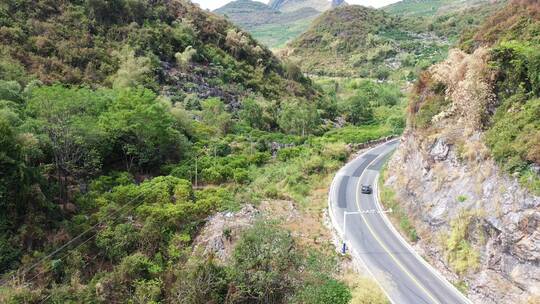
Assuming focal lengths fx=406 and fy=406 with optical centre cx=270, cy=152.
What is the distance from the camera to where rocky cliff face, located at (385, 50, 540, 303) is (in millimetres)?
24094

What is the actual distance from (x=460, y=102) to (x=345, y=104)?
72.8 meters

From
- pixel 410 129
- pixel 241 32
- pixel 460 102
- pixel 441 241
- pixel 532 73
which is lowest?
pixel 441 241

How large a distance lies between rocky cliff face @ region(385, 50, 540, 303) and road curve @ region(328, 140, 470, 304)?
1.36 metres

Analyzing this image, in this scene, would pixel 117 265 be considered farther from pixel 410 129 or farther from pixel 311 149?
pixel 311 149

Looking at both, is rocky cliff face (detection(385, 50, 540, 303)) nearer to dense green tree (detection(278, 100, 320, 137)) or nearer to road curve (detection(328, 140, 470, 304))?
road curve (detection(328, 140, 470, 304))

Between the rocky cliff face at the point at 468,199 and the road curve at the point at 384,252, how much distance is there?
4.46 feet

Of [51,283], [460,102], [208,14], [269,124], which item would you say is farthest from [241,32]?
[51,283]

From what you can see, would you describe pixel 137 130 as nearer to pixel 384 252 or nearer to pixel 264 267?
pixel 264 267

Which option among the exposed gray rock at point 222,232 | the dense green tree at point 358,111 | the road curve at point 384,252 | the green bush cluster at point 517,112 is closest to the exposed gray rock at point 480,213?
the green bush cluster at point 517,112

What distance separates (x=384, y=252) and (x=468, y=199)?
24.2 feet

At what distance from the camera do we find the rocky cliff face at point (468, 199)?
2409 cm

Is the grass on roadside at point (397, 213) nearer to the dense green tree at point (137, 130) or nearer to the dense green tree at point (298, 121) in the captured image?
the dense green tree at point (137, 130)

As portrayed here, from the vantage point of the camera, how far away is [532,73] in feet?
93.5

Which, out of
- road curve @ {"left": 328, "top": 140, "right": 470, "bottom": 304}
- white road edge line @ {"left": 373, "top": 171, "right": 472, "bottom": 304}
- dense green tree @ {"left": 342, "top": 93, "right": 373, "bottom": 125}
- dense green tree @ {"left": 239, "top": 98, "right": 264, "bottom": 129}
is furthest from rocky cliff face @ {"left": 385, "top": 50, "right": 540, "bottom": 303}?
dense green tree @ {"left": 342, "top": 93, "right": 373, "bottom": 125}
